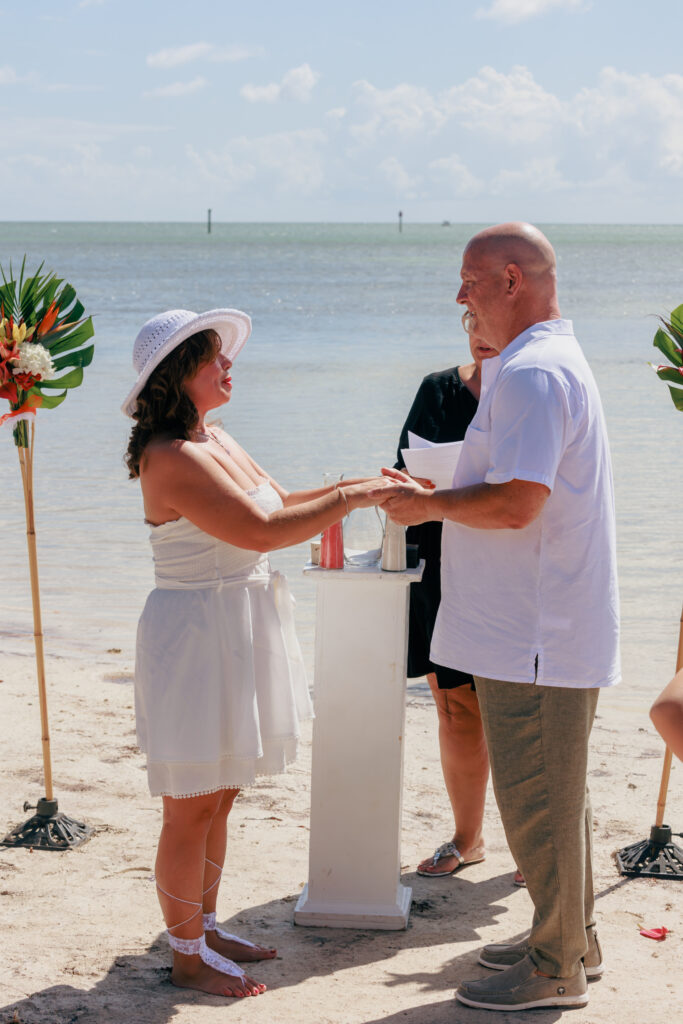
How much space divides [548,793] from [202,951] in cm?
108

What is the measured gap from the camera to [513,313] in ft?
10.1

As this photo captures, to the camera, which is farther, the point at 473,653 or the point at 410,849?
the point at 410,849

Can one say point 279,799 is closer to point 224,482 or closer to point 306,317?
point 224,482

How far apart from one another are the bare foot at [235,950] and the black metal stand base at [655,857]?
138 centimetres

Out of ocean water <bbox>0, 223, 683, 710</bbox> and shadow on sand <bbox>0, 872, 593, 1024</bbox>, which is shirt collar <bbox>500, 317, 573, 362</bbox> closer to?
shadow on sand <bbox>0, 872, 593, 1024</bbox>

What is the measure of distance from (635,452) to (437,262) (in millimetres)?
57631

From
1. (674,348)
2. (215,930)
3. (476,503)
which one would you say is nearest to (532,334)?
(476,503)

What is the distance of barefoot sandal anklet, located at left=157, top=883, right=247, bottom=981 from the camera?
10.7 ft

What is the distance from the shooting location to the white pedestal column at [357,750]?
11.8ft

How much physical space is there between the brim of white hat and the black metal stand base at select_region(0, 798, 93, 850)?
1789 millimetres

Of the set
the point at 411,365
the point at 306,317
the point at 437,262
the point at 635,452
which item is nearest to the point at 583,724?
the point at 635,452

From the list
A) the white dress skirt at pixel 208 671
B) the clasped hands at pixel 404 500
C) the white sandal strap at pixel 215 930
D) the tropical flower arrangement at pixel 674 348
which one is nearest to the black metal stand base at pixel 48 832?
the white sandal strap at pixel 215 930

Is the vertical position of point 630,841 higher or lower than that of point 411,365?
lower

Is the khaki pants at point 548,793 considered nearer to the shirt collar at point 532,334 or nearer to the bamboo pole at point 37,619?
the shirt collar at point 532,334
